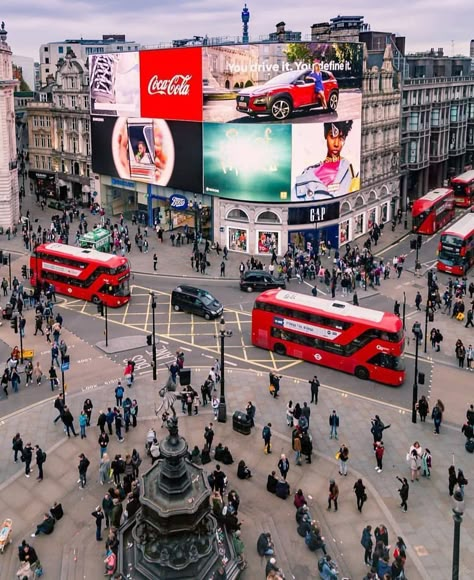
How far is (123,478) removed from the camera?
1112 inches

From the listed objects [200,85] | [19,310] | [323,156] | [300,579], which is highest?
[200,85]

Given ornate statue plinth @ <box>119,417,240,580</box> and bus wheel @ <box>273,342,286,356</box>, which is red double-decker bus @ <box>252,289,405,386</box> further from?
ornate statue plinth @ <box>119,417,240,580</box>

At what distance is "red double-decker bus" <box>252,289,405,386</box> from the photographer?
37.1m

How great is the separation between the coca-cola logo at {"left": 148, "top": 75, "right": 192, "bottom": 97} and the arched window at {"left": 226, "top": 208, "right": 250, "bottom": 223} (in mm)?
12189

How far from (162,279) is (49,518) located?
3445cm

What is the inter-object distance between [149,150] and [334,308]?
39347 mm

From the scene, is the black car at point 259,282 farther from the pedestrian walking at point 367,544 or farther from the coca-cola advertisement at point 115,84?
the pedestrian walking at point 367,544

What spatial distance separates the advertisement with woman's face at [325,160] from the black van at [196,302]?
18.5m

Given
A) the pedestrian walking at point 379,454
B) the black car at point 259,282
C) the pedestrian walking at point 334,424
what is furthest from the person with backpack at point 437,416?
the black car at point 259,282

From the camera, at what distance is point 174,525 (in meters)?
20.9

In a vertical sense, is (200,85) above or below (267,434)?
above

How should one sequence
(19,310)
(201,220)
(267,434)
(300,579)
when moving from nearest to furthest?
(300,579) < (267,434) < (19,310) < (201,220)

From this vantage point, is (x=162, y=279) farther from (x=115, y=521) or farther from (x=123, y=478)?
(x=115, y=521)

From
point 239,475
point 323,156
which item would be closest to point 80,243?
point 323,156
